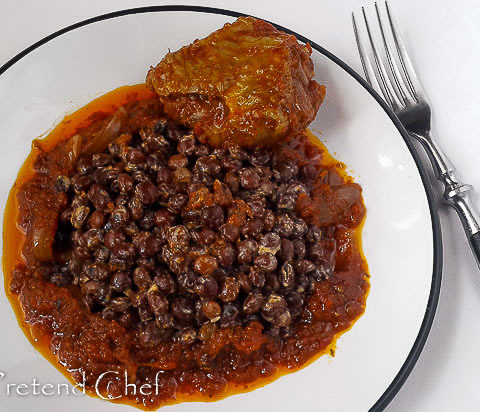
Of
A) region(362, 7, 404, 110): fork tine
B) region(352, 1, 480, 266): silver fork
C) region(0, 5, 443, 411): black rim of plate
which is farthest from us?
region(362, 7, 404, 110): fork tine

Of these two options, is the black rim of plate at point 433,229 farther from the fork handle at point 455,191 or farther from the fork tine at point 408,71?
the fork tine at point 408,71

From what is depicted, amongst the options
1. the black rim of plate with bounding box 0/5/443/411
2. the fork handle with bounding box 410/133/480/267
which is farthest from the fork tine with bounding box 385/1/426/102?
the black rim of plate with bounding box 0/5/443/411

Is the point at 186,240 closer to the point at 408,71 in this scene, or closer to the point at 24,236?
the point at 24,236

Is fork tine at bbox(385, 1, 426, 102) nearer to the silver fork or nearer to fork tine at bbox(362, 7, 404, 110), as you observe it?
the silver fork

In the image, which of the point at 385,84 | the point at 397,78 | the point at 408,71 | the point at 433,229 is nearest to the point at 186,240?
the point at 433,229

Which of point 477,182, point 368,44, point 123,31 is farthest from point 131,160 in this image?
point 477,182
